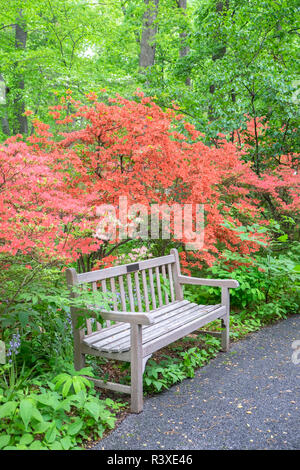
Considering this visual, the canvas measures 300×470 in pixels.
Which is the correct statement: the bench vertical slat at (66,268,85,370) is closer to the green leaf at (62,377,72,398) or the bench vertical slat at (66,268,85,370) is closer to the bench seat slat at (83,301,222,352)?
the bench seat slat at (83,301,222,352)

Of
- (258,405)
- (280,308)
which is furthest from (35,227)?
(280,308)

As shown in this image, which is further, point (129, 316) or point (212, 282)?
point (212, 282)

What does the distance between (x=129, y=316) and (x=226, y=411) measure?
97 centimetres

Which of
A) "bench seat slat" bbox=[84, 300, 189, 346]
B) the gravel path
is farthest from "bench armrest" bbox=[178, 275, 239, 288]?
the gravel path

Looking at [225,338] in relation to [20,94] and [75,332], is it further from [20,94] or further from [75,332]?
[20,94]

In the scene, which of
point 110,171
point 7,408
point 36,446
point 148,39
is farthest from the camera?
point 148,39

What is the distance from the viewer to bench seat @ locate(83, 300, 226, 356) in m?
2.83

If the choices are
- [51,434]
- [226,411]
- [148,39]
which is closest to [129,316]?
[51,434]

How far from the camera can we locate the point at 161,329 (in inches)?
125

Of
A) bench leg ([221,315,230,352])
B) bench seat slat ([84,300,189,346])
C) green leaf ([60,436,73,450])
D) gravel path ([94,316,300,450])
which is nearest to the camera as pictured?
green leaf ([60,436,73,450])

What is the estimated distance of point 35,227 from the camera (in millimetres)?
2664

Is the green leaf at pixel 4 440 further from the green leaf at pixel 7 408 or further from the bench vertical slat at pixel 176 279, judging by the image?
the bench vertical slat at pixel 176 279

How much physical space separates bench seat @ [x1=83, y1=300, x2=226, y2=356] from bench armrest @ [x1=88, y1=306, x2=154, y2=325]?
58mm
